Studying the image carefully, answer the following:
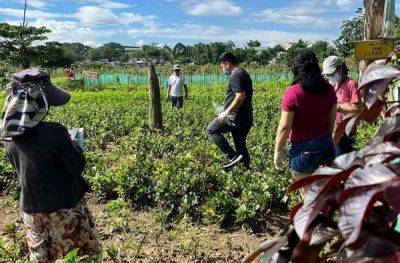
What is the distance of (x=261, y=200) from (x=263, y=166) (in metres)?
1.54

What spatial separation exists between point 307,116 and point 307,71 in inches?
14.4

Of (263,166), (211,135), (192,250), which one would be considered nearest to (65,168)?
(192,250)

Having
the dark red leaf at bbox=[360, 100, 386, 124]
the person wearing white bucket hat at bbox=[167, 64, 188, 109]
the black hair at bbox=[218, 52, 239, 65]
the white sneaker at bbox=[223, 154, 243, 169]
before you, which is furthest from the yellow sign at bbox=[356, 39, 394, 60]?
the person wearing white bucket hat at bbox=[167, 64, 188, 109]

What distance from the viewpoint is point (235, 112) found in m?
5.98

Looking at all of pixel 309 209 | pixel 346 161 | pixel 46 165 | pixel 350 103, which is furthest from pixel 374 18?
pixel 309 209

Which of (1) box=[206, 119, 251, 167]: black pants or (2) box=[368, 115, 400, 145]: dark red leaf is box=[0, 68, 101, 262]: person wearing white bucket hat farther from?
(1) box=[206, 119, 251, 167]: black pants

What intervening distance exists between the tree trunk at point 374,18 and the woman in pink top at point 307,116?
1.70m

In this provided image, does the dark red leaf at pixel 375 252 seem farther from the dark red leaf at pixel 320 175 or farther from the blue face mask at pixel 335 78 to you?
the blue face mask at pixel 335 78

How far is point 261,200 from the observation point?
5.02 meters

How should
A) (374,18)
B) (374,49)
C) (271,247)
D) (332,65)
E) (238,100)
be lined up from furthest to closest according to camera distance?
(238,100)
(374,18)
(332,65)
(374,49)
(271,247)

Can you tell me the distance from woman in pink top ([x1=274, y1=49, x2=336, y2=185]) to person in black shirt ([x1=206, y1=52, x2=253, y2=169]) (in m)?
1.77

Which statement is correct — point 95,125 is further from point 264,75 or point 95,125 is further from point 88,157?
point 264,75

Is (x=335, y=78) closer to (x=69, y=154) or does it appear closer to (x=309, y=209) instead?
(x=69, y=154)

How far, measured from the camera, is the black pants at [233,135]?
20.1ft
